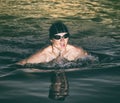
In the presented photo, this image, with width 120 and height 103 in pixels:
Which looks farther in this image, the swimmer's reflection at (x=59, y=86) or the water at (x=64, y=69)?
the water at (x=64, y=69)

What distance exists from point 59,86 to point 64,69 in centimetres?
175

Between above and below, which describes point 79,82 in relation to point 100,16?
above

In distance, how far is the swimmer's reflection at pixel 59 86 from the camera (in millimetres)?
7921

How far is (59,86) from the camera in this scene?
8578 mm

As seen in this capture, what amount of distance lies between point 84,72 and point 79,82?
921mm

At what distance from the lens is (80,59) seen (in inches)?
437

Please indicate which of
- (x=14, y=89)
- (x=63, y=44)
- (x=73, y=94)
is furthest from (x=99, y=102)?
(x=63, y=44)

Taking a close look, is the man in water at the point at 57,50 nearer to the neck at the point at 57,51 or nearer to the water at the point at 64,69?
the neck at the point at 57,51

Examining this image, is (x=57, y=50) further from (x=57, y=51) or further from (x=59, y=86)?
(x=59, y=86)

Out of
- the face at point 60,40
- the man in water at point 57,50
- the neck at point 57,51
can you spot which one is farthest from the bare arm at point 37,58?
the face at point 60,40

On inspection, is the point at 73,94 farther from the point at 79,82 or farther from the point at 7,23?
the point at 7,23

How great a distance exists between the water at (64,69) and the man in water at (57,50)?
511 millimetres

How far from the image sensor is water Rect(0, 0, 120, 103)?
8.10 metres

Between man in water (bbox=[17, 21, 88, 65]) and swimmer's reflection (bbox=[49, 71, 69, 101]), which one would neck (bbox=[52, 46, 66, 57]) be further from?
swimmer's reflection (bbox=[49, 71, 69, 101])
